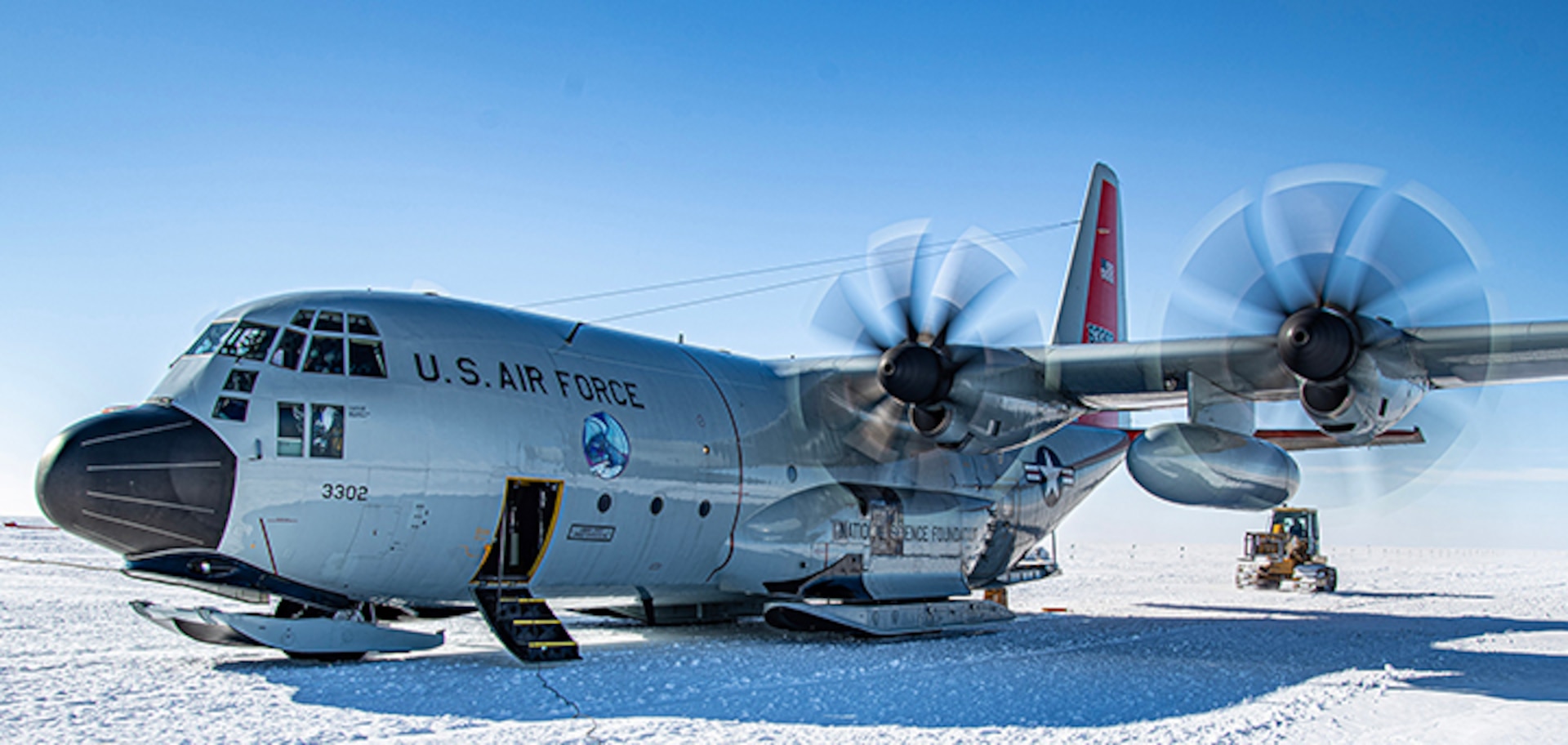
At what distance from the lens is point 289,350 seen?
1004cm

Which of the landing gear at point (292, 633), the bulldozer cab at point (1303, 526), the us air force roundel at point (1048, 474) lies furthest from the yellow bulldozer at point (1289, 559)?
the landing gear at point (292, 633)

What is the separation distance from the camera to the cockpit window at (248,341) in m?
9.88

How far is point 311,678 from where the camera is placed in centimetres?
917

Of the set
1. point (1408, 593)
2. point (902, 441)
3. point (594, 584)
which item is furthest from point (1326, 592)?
point (594, 584)

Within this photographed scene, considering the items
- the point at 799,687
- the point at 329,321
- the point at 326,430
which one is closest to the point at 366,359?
the point at 329,321

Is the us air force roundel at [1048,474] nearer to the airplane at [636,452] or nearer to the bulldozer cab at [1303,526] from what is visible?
the airplane at [636,452]

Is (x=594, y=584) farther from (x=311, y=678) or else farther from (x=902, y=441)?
(x=902, y=441)

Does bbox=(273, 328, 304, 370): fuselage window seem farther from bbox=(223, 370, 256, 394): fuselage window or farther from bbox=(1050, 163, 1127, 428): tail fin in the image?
bbox=(1050, 163, 1127, 428): tail fin

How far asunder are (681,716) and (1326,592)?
2538cm

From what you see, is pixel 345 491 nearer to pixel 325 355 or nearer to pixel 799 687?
pixel 325 355

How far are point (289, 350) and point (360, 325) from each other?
70 cm

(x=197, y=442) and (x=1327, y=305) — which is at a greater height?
(x=1327, y=305)

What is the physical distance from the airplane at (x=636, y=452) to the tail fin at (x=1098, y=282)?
14.7 ft

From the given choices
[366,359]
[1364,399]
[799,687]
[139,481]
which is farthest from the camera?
[1364,399]
